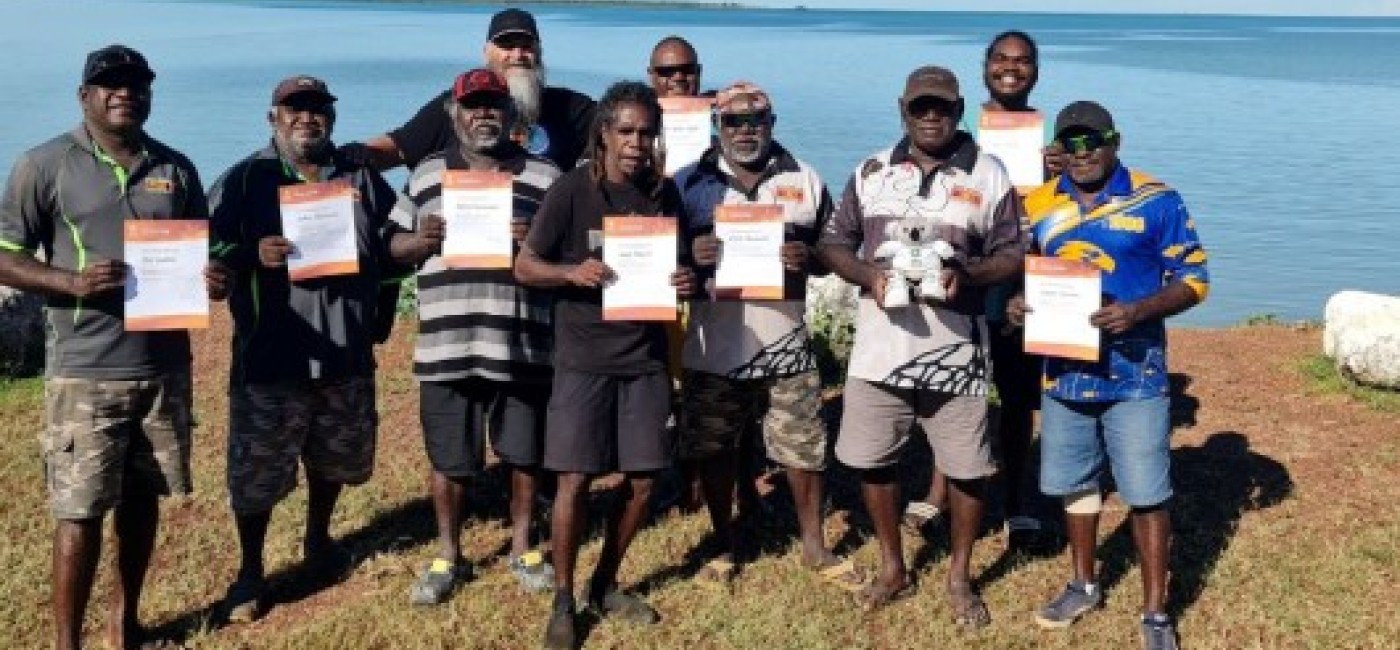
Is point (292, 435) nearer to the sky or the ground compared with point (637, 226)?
nearer to the ground

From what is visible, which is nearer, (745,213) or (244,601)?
(745,213)

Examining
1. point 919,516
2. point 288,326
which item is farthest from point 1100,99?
point 288,326

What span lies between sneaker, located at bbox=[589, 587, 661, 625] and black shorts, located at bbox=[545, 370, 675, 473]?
0.72 m

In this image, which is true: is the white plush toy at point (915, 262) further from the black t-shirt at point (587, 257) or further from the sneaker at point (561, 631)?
the sneaker at point (561, 631)

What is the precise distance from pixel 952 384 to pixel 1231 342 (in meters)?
6.50

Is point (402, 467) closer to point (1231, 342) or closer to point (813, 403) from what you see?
point (813, 403)

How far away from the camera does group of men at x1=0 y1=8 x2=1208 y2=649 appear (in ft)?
15.6

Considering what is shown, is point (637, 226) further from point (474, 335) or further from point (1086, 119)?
point (1086, 119)

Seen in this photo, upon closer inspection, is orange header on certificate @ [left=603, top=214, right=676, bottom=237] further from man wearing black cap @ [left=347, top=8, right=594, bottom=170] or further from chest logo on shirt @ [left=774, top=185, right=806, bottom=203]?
man wearing black cap @ [left=347, top=8, right=594, bottom=170]

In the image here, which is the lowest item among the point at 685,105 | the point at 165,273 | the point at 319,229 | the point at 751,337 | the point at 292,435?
the point at 292,435

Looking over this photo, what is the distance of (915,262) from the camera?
5027 mm

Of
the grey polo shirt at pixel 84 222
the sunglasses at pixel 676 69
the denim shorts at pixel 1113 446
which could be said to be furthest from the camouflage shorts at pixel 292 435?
the denim shorts at pixel 1113 446

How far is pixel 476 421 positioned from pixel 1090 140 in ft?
9.61

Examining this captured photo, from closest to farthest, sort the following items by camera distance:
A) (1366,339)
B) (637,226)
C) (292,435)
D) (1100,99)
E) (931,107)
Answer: (637,226), (931,107), (292,435), (1366,339), (1100,99)
